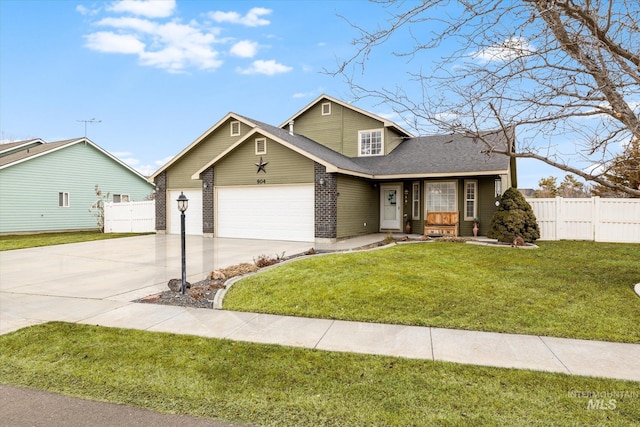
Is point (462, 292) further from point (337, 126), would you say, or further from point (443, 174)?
point (337, 126)

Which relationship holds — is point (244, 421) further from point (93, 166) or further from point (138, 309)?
point (93, 166)

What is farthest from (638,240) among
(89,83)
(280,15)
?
(89,83)

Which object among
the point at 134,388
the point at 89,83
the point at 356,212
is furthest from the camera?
the point at 89,83

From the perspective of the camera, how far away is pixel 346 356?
3807 millimetres

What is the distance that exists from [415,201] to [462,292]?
10618 mm

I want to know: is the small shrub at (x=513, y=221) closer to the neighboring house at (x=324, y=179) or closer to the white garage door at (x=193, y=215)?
the neighboring house at (x=324, y=179)

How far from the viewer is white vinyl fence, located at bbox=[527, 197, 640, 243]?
1320 centimetres

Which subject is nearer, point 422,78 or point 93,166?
point 422,78

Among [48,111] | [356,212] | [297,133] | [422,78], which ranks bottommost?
[356,212]

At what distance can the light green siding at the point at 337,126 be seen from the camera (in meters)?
18.3

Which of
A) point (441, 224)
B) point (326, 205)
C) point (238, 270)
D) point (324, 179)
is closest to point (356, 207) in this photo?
point (326, 205)

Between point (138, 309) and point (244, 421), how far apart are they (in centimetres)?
378

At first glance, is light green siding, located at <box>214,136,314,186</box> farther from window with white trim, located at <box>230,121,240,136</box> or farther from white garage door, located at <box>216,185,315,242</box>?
window with white trim, located at <box>230,121,240,136</box>

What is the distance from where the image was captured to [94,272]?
8680 mm
